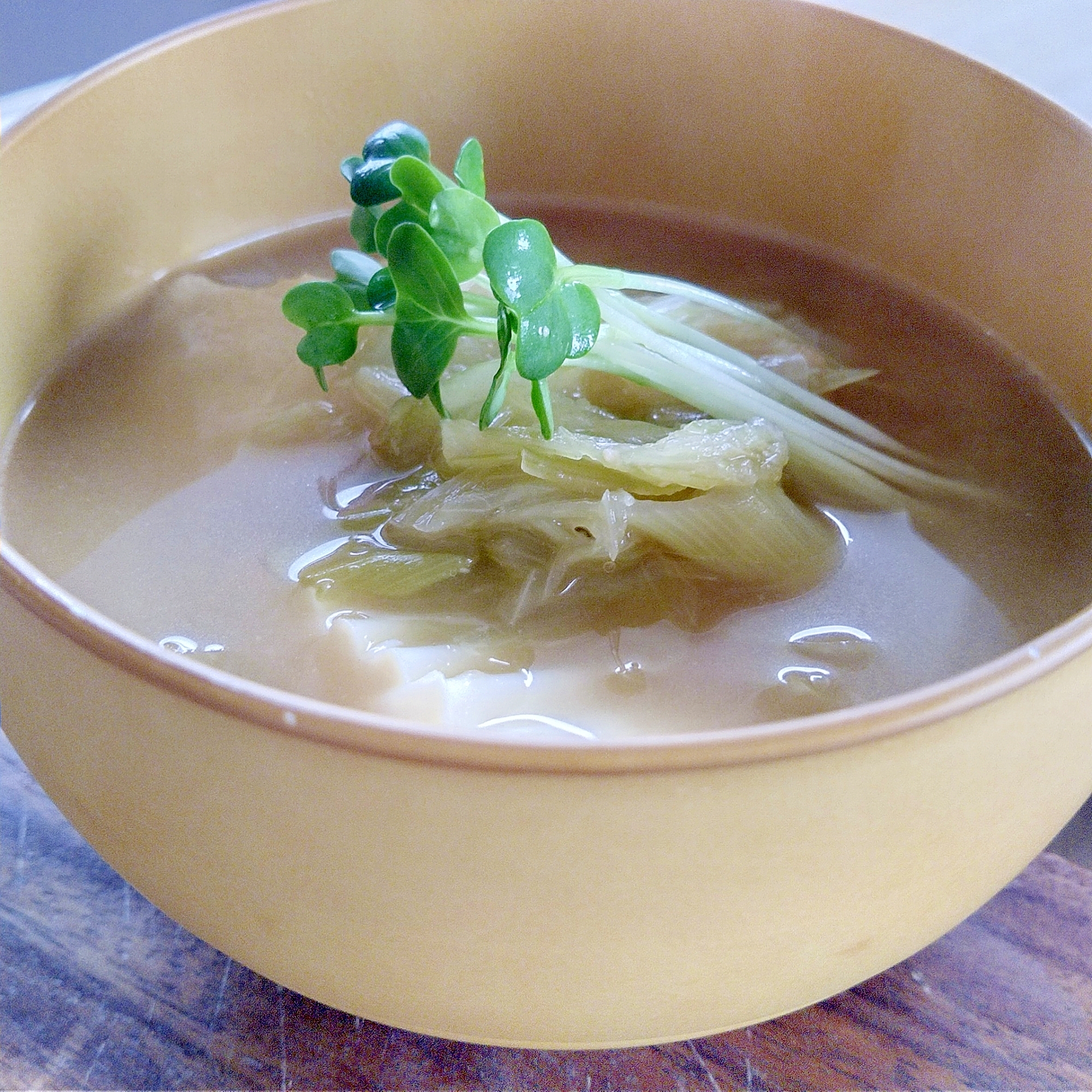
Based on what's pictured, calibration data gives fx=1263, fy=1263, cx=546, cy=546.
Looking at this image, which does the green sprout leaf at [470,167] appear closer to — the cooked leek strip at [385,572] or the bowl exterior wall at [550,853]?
the cooked leek strip at [385,572]

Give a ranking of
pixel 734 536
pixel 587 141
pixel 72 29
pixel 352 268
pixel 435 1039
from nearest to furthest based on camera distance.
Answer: pixel 435 1039, pixel 734 536, pixel 352 268, pixel 587 141, pixel 72 29

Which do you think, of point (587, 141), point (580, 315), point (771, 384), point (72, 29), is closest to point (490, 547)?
point (580, 315)

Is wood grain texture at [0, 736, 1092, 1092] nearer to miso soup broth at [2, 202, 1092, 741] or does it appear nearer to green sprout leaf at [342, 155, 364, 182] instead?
miso soup broth at [2, 202, 1092, 741]

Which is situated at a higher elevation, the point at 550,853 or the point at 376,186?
the point at 376,186

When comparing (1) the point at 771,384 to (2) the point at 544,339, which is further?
(1) the point at 771,384

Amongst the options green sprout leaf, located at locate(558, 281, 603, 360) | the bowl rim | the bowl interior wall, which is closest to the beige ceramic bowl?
the bowl rim

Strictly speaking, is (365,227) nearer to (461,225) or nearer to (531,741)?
(461,225)

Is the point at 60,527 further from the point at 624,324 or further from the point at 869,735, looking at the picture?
the point at 869,735

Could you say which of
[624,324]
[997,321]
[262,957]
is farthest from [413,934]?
[997,321]
